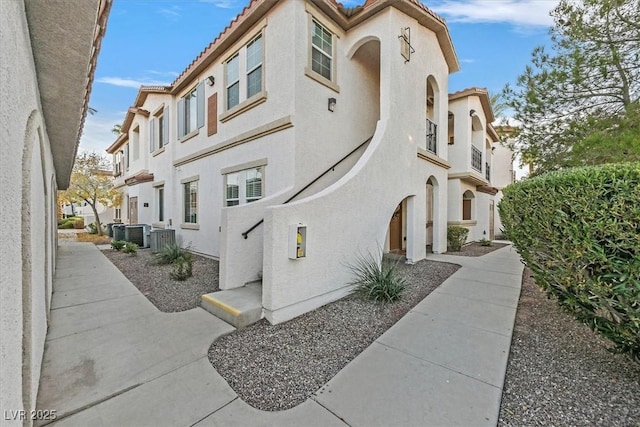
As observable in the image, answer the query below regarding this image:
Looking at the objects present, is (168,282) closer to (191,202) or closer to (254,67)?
(191,202)

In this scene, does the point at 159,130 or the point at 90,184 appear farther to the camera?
the point at 90,184

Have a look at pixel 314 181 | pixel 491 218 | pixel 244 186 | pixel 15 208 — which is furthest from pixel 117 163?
pixel 491 218

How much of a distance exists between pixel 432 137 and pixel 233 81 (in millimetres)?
7576

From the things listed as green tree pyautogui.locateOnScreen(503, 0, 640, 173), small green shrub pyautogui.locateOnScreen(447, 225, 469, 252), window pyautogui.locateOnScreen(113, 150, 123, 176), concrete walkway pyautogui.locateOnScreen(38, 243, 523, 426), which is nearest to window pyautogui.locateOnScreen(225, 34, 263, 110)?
concrete walkway pyautogui.locateOnScreen(38, 243, 523, 426)

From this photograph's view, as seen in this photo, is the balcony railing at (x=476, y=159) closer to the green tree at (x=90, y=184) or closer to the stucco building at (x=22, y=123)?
the stucco building at (x=22, y=123)

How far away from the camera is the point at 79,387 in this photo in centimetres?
280

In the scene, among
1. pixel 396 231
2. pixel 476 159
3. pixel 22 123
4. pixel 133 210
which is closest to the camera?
pixel 22 123

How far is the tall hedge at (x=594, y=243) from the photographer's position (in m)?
2.53

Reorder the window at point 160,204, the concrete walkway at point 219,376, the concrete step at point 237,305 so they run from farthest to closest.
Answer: the window at point 160,204 → the concrete step at point 237,305 → the concrete walkway at point 219,376

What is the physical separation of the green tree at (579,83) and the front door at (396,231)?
4.89 m

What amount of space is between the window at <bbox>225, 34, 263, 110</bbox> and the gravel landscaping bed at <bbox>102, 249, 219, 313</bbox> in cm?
529

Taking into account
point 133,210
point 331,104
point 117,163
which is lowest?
point 133,210

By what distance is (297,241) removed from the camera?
4.46m

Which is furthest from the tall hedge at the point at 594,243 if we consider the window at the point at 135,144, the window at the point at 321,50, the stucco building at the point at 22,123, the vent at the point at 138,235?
the window at the point at 135,144
